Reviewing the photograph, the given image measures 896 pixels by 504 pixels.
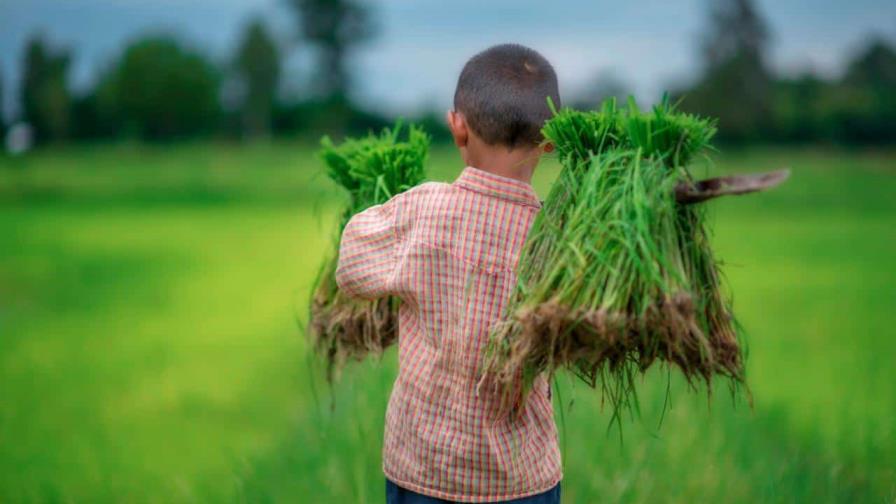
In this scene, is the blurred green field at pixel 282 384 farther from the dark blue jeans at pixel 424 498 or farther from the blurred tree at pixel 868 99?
the blurred tree at pixel 868 99

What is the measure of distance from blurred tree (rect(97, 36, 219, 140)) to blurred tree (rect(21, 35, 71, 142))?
1582 millimetres

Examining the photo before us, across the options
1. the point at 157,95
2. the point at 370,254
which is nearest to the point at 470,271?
the point at 370,254

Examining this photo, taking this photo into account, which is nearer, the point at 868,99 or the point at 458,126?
the point at 458,126

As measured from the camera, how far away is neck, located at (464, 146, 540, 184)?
1529mm

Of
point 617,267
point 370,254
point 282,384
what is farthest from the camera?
point 282,384

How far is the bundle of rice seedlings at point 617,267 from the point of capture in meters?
1.33

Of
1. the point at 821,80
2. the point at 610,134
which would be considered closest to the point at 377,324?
the point at 610,134

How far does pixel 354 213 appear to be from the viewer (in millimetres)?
1972

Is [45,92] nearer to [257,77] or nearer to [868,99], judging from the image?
[257,77]

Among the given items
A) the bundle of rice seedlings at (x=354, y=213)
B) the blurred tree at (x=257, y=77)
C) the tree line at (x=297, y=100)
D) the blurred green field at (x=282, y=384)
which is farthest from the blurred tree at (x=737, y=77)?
the bundle of rice seedlings at (x=354, y=213)

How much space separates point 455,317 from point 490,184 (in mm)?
246

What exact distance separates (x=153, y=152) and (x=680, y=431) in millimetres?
19488

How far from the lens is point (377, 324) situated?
1989 mm

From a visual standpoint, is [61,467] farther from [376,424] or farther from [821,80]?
[821,80]
